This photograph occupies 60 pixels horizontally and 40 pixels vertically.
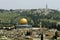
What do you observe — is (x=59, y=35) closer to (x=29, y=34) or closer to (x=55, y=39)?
(x=55, y=39)

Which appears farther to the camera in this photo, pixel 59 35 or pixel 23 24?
pixel 23 24

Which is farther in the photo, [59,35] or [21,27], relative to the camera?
[21,27]

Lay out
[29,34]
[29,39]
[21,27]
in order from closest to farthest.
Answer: [29,39] → [29,34] → [21,27]

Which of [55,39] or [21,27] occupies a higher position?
[55,39]

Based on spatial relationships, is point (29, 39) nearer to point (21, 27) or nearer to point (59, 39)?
point (59, 39)

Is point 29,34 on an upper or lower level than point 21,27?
upper

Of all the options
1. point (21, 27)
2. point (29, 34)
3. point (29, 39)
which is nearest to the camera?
point (29, 39)

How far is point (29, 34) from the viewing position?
1302 cm

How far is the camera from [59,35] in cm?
1255

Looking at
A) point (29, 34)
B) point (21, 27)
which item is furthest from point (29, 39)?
point (21, 27)

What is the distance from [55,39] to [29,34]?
61.4 inches

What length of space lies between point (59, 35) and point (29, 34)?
173 cm

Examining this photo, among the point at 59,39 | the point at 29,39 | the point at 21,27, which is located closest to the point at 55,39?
the point at 59,39

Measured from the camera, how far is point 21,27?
2889 cm
